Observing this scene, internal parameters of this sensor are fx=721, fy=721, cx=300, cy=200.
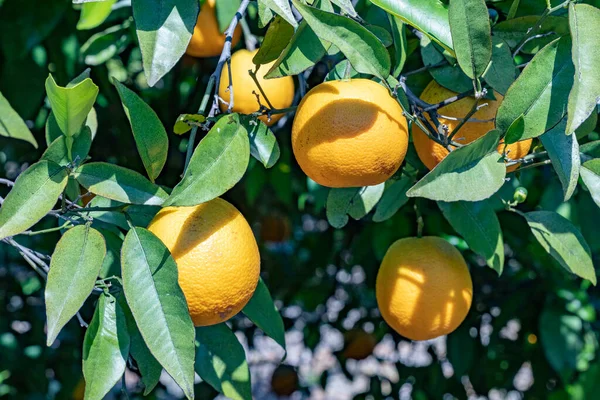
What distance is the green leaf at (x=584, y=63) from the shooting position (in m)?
0.58

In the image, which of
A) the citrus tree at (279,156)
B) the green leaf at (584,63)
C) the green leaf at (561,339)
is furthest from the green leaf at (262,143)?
the green leaf at (561,339)

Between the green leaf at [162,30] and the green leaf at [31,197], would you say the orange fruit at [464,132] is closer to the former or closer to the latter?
the green leaf at [162,30]

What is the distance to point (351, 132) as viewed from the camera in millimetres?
731

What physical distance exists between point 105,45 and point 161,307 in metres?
0.77

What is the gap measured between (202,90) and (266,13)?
808mm

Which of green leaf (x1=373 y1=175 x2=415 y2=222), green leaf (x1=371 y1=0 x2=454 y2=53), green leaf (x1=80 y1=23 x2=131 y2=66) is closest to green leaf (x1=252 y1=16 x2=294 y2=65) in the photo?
green leaf (x1=371 y1=0 x2=454 y2=53)

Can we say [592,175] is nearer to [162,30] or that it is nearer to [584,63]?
[584,63]

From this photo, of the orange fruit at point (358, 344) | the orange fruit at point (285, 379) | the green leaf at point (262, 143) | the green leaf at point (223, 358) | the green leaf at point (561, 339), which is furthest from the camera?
the orange fruit at point (285, 379)

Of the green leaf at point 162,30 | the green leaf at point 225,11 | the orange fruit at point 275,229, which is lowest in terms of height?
the orange fruit at point 275,229

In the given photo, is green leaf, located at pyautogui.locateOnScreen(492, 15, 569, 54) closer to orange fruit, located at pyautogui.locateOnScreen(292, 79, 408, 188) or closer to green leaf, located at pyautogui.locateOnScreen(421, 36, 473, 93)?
green leaf, located at pyautogui.locateOnScreen(421, 36, 473, 93)

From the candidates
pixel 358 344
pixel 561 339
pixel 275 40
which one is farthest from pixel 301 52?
pixel 358 344

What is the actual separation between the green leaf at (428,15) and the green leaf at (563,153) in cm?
14

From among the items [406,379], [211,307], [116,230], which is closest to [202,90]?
[116,230]

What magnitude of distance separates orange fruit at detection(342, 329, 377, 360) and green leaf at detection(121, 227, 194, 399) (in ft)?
5.06
